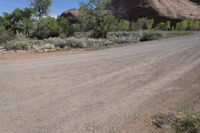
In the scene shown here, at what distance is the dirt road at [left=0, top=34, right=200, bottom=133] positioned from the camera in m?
6.14

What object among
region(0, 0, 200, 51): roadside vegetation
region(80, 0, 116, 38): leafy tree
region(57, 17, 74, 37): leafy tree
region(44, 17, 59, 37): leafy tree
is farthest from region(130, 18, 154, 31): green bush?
region(80, 0, 116, 38): leafy tree

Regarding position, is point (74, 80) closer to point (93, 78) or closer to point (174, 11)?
point (93, 78)

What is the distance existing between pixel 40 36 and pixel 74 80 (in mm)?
44730

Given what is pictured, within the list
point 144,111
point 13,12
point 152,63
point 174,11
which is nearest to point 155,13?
point 174,11

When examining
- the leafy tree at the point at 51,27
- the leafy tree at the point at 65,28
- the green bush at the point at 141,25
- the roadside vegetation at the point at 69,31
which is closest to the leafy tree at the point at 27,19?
the roadside vegetation at the point at 69,31

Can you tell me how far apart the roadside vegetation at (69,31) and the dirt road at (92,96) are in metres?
14.9

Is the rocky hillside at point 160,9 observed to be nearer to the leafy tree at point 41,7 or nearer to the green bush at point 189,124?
the leafy tree at point 41,7

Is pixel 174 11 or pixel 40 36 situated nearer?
pixel 40 36

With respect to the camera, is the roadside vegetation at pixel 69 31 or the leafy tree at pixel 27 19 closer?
the roadside vegetation at pixel 69 31

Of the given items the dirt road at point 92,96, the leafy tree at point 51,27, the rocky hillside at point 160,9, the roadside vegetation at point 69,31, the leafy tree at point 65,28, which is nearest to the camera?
the dirt road at point 92,96

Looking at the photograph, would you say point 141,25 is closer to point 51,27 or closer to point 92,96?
point 51,27

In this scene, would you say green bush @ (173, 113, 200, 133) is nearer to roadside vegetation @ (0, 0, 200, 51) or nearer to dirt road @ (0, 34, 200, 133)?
dirt road @ (0, 34, 200, 133)

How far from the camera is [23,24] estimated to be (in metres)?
58.7

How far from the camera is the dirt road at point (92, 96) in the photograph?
6.14 meters
